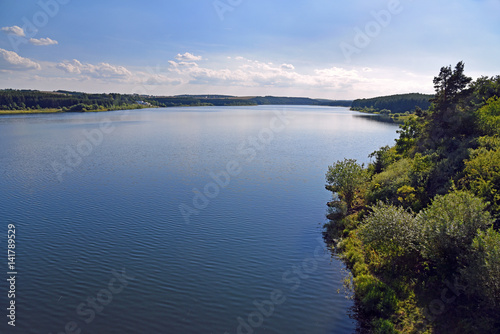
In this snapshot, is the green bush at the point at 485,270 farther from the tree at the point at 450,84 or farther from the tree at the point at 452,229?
the tree at the point at 450,84

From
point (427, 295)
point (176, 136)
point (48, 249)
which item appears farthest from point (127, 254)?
point (176, 136)

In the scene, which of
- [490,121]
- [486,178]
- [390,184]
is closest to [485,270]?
[486,178]

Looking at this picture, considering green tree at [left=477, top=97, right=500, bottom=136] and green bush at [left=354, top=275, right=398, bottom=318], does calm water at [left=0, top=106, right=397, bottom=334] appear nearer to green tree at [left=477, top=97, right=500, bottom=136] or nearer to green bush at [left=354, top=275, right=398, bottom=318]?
green bush at [left=354, top=275, right=398, bottom=318]

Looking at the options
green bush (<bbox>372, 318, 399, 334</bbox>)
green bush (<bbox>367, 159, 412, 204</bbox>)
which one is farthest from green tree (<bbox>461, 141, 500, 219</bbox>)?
green bush (<bbox>372, 318, 399, 334</bbox>)

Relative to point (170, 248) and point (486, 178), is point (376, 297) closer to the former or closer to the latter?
point (486, 178)

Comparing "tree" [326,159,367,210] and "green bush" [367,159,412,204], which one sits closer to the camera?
"green bush" [367,159,412,204]

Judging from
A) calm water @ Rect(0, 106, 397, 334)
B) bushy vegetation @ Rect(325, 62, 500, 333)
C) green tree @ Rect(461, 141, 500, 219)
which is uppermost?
green tree @ Rect(461, 141, 500, 219)

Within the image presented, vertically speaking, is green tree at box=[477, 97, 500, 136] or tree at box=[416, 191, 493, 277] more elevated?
green tree at box=[477, 97, 500, 136]

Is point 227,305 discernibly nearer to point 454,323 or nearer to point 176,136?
point 454,323
